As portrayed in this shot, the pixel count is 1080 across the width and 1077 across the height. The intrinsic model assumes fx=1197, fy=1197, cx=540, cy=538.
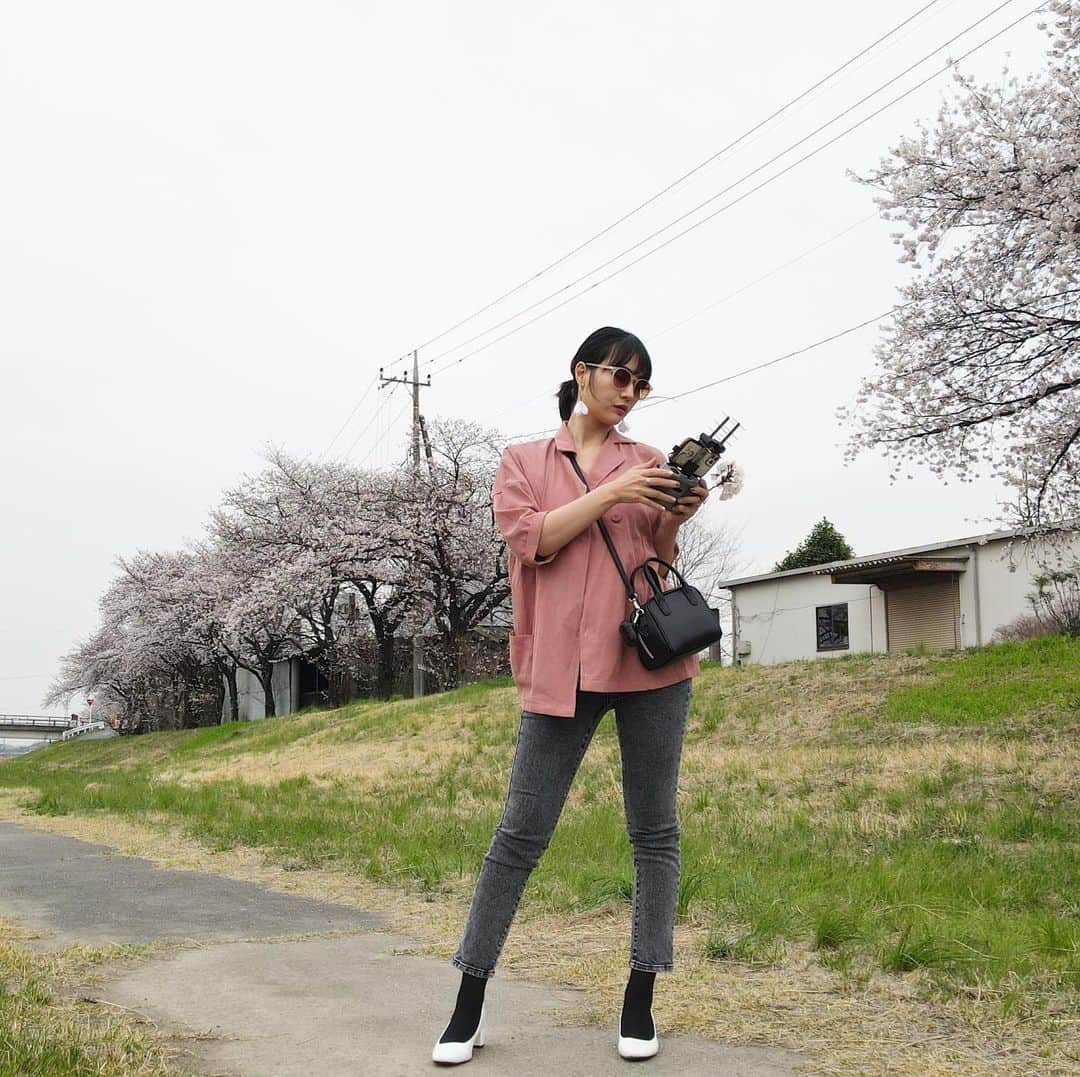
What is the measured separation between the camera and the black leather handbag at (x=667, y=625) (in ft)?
9.81

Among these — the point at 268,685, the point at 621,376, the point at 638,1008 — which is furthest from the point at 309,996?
the point at 268,685

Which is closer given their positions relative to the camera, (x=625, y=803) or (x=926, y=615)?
(x=625, y=803)

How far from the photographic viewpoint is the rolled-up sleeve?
3.12 metres

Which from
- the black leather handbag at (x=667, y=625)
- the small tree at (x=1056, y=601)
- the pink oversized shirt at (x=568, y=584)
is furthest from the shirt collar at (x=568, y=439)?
the small tree at (x=1056, y=601)

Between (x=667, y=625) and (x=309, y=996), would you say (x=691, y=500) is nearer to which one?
(x=667, y=625)

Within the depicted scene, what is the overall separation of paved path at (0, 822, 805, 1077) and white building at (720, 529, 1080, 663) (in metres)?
16.6

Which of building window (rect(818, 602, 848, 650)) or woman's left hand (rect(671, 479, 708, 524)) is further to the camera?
building window (rect(818, 602, 848, 650))

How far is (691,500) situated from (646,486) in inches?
5.5

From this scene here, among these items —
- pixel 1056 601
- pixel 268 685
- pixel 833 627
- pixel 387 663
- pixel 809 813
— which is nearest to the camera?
pixel 809 813

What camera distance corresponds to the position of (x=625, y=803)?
3.10m

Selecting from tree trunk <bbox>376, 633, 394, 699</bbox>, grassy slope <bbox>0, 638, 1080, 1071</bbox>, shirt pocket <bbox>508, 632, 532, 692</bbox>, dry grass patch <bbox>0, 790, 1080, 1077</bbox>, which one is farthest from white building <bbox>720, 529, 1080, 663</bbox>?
shirt pocket <bbox>508, 632, 532, 692</bbox>

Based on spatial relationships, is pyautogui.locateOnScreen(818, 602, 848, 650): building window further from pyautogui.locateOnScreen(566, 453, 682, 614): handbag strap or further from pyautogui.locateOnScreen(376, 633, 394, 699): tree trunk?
pyautogui.locateOnScreen(566, 453, 682, 614): handbag strap

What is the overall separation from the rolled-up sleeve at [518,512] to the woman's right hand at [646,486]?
214 mm

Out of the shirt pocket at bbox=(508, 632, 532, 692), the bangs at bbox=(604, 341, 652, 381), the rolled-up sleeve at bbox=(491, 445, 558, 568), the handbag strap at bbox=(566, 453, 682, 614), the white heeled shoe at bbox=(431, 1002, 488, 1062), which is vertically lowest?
the white heeled shoe at bbox=(431, 1002, 488, 1062)
